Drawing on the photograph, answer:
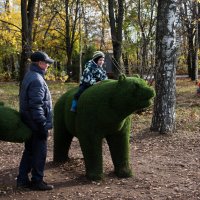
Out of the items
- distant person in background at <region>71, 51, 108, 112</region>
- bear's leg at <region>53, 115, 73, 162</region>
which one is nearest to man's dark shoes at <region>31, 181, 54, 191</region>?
bear's leg at <region>53, 115, 73, 162</region>

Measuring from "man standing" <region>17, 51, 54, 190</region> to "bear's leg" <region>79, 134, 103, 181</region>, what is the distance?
2.45 ft

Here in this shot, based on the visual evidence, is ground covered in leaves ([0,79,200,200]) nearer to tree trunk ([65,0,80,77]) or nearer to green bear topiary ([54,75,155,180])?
green bear topiary ([54,75,155,180])

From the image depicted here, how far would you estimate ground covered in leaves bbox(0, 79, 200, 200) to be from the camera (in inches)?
225

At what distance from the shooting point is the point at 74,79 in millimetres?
32469

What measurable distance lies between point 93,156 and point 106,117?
0.74 meters

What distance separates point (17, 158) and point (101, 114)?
2918mm

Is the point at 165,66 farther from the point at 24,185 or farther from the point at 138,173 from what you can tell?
the point at 24,185

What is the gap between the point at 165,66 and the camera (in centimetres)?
982

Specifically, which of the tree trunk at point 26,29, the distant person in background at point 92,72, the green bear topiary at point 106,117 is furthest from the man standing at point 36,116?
the tree trunk at point 26,29

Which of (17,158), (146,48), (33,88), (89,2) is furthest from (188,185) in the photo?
(89,2)

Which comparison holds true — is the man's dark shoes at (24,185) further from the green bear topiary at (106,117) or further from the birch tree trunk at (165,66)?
the birch tree trunk at (165,66)

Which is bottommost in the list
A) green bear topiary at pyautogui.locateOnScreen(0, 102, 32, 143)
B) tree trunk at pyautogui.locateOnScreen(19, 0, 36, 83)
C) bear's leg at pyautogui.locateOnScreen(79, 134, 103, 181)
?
bear's leg at pyautogui.locateOnScreen(79, 134, 103, 181)

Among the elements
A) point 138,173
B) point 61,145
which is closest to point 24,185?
point 61,145

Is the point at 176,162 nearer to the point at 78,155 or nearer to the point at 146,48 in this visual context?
the point at 78,155
